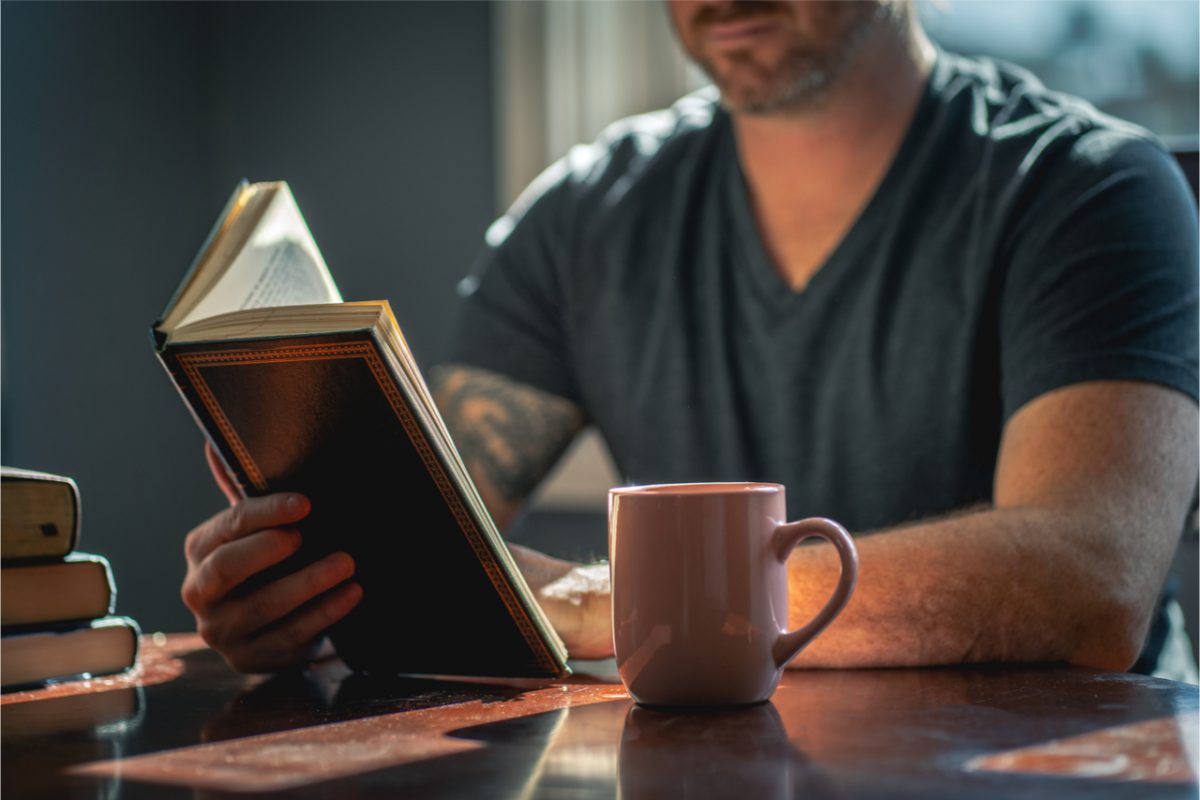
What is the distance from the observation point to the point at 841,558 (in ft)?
2.23

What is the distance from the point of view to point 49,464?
2.73 m

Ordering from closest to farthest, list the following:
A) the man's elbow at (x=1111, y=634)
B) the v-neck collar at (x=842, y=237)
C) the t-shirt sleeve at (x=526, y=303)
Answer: the man's elbow at (x=1111, y=634), the v-neck collar at (x=842, y=237), the t-shirt sleeve at (x=526, y=303)

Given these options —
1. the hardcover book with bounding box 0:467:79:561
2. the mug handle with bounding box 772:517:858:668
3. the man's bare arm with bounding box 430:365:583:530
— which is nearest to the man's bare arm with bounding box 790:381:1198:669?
the mug handle with bounding box 772:517:858:668

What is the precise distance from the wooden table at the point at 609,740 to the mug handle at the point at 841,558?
1.4 inches

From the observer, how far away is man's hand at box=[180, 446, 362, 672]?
0.81 meters

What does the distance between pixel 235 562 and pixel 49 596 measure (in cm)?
15

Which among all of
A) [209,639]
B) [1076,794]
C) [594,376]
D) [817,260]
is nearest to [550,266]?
[594,376]

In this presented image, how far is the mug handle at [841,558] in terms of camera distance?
0.68 metres

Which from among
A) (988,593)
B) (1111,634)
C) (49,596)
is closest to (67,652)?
(49,596)

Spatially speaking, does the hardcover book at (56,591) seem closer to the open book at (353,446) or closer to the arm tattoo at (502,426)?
the open book at (353,446)

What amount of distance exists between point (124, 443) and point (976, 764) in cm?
277

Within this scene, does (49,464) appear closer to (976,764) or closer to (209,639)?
(209,639)

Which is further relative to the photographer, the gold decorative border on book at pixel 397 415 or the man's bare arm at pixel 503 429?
the man's bare arm at pixel 503 429

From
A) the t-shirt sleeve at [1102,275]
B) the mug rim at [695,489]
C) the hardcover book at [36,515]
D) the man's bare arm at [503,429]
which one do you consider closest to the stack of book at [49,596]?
the hardcover book at [36,515]
